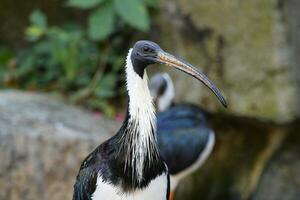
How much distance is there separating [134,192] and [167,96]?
8.79 ft

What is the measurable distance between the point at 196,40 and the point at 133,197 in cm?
270

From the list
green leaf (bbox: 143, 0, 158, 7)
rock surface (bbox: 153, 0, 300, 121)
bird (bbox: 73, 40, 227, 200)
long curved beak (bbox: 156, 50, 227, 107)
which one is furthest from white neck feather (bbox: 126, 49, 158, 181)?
green leaf (bbox: 143, 0, 158, 7)

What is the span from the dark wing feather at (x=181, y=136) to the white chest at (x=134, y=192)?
65.1 inches

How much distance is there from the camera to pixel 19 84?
6.97 metres

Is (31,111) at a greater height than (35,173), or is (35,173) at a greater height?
(31,111)

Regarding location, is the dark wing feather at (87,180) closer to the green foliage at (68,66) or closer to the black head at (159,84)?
the black head at (159,84)

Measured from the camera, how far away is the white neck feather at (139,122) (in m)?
3.59

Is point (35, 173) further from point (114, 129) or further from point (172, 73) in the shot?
point (172, 73)

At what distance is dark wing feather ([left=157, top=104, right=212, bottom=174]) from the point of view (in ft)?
17.8

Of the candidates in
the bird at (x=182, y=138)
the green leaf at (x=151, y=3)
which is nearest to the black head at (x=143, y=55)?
the bird at (x=182, y=138)

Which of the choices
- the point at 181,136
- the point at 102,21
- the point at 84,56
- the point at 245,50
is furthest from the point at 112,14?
the point at 181,136

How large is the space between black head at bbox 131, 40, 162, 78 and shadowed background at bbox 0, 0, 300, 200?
2.17m

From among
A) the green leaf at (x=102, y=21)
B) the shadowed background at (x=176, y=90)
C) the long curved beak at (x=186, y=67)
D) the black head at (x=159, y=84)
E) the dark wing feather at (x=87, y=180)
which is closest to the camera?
the long curved beak at (x=186, y=67)

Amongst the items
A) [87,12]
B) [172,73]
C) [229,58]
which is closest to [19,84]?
[87,12]
